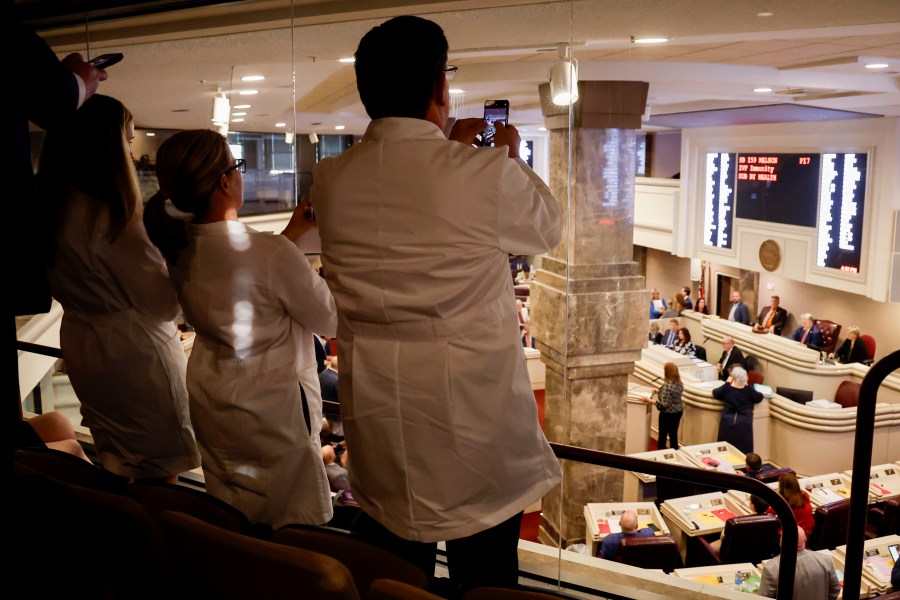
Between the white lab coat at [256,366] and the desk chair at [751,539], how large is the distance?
4.64 m

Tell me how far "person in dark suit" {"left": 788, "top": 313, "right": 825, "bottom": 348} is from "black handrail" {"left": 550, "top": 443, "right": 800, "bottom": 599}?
736 centimetres

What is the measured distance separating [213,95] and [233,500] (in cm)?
282

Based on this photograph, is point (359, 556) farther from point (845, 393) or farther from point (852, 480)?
point (845, 393)

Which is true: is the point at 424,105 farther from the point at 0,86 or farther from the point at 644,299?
the point at 644,299

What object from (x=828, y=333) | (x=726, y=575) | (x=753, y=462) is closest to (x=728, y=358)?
(x=828, y=333)

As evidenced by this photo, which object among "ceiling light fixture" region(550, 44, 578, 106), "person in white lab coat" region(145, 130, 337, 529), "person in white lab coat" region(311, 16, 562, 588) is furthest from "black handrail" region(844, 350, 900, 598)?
"ceiling light fixture" region(550, 44, 578, 106)

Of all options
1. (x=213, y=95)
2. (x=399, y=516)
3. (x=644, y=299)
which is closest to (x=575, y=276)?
(x=644, y=299)

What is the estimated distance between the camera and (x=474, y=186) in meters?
1.25

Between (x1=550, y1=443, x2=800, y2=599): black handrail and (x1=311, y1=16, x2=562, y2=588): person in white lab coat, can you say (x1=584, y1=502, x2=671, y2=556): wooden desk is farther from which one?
(x1=311, y1=16, x2=562, y2=588): person in white lab coat

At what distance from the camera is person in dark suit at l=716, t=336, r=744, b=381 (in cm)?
1004

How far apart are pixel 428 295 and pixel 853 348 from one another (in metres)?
7.56

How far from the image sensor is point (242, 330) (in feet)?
5.73

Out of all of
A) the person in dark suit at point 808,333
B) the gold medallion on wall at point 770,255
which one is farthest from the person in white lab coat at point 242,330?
Result: the gold medallion on wall at point 770,255

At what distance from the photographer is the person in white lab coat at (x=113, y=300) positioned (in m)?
1.86
